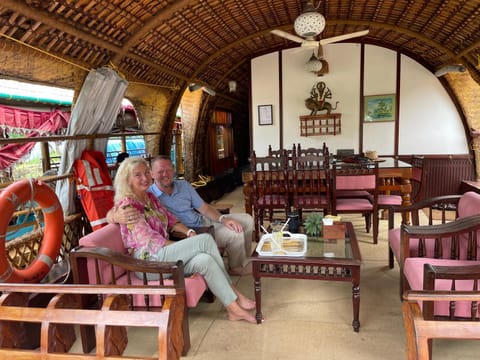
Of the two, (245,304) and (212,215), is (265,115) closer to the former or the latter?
(212,215)

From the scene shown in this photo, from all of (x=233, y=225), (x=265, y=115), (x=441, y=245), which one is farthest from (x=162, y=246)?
(x=265, y=115)

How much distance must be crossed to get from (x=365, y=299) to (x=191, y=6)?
330 centimetres

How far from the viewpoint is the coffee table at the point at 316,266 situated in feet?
6.63

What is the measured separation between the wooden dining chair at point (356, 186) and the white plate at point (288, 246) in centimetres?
126

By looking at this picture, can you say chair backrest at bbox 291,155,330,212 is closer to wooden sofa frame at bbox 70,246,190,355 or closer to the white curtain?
the white curtain

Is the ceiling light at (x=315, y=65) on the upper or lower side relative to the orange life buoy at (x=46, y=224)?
upper

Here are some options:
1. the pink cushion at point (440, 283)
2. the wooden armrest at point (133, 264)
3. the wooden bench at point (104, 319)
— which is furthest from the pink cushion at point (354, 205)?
the wooden bench at point (104, 319)

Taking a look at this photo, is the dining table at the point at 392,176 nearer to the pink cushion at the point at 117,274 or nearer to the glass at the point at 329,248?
the glass at the point at 329,248

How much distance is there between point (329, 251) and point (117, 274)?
1.37 metres

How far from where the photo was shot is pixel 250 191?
13.4ft

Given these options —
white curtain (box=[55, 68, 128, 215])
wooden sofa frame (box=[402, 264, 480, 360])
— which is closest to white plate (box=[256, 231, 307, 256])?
wooden sofa frame (box=[402, 264, 480, 360])

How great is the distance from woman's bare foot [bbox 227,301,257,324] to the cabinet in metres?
4.07

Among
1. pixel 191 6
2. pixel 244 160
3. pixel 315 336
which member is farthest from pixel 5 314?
pixel 244 160

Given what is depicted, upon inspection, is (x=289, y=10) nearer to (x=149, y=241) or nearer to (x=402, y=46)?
(x=402, y=46)
